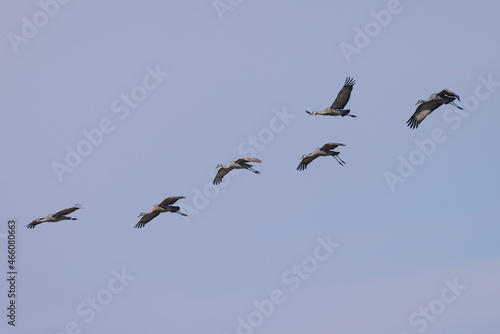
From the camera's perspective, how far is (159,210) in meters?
100

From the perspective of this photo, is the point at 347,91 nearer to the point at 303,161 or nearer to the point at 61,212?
the point at 303,161

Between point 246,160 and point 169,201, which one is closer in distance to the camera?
point 246,160

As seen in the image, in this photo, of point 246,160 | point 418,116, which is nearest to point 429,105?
point 418,116

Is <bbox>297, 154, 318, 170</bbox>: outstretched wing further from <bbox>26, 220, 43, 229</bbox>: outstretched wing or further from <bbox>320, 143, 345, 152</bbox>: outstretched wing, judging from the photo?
<bbox>26, 220, 43, 229</bbox>: outstretched wing

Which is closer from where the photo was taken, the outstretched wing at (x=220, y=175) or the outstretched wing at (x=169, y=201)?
the outstretched wing at (x=169, y=201)

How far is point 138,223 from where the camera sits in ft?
335


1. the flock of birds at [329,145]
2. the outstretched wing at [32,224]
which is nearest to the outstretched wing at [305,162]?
the flock of birds at [329,145]

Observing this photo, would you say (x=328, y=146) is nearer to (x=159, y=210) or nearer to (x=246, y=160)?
(x=246, y=160)

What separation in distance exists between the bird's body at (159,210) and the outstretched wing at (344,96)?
10270mm

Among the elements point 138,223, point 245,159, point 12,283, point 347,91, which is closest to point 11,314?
point 12,283

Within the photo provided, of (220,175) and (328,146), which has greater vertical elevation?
(220,175)

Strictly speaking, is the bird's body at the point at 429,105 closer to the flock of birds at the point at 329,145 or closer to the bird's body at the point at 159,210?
the flock of birds at the point at 329,145

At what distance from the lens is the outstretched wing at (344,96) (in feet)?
321

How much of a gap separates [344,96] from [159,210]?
12482 millimetres
